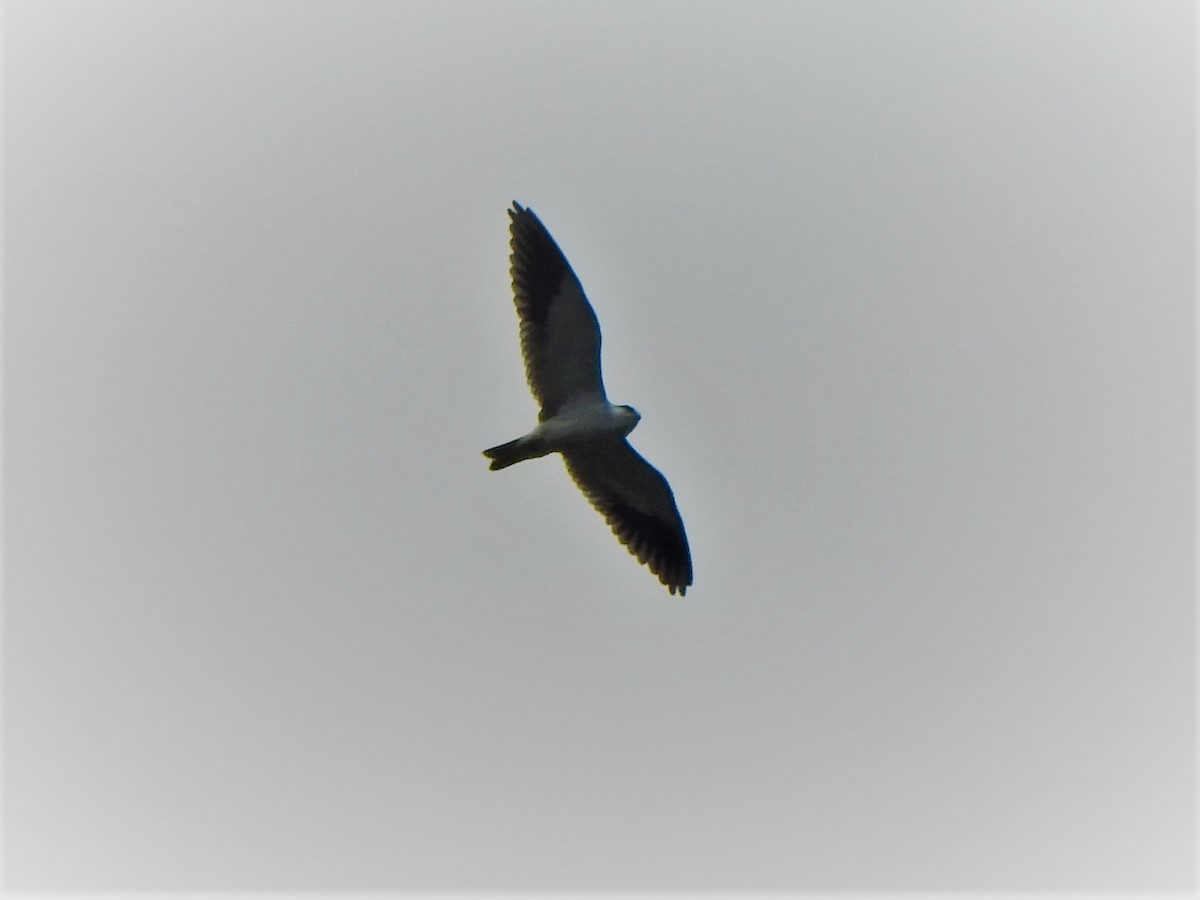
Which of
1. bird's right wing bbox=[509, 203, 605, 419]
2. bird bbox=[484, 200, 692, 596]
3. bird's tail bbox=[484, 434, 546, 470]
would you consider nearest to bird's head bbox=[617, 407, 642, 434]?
bird bbox=[484, 200, 692, 596]

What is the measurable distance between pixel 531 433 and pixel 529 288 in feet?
5.92

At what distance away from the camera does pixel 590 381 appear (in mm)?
16891

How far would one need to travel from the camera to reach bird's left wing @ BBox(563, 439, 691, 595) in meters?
17.7

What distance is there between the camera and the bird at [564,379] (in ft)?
→ 54.4

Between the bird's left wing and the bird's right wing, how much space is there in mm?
973

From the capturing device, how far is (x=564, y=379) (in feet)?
A: 55.6

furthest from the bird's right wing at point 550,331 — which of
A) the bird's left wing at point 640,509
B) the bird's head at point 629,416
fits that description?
the bird's left wing at point 640,509

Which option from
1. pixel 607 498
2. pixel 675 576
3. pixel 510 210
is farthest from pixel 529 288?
pixel 675 576

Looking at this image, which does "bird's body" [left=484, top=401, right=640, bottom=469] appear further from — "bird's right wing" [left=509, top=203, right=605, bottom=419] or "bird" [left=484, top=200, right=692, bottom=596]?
"bird's right wing" [left=509, top=203, right=605, bottom=419]

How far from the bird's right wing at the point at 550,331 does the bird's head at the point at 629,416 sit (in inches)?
19.5

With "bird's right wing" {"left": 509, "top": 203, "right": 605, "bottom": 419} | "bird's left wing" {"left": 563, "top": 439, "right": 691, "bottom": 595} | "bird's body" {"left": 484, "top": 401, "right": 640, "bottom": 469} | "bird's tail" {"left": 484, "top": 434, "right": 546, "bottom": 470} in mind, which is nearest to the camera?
"bird's tail" {"left": 484, "top": 434, "right": 546, "bottom": 470}

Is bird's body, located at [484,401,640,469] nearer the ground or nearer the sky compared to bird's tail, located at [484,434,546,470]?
nearer the sky

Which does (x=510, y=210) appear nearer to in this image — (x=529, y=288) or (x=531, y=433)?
(x=529, y=288)

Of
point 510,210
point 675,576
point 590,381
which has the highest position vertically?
point 510,210
